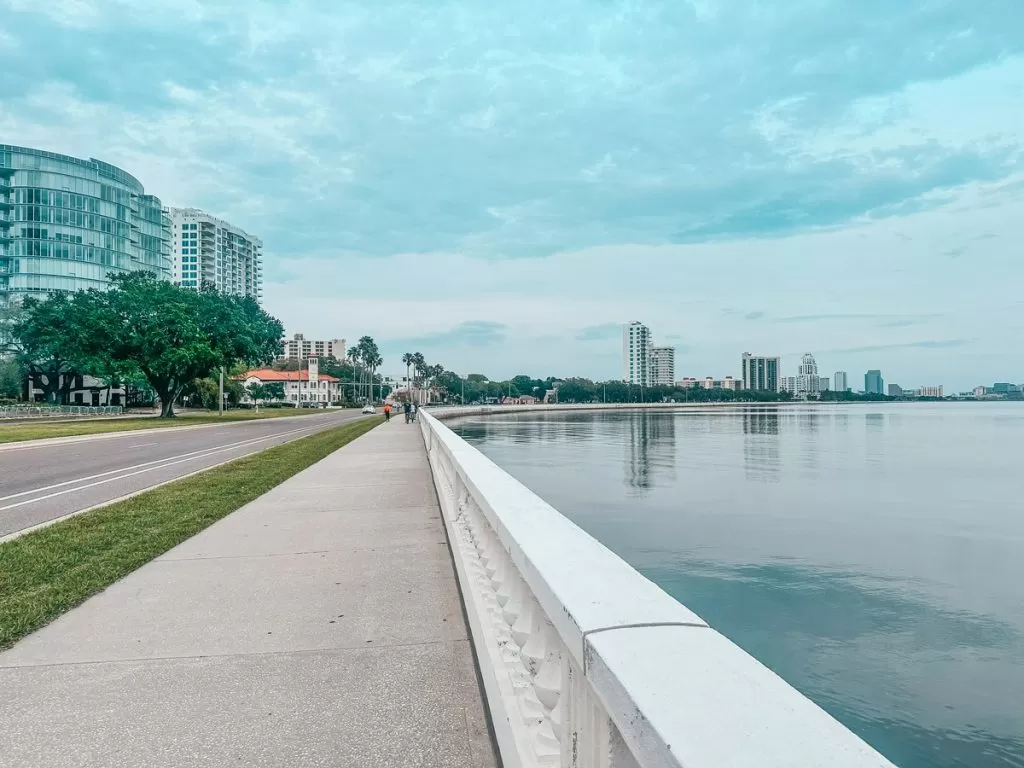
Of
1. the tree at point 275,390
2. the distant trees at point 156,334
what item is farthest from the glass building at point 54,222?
the distant trees at point 156,334

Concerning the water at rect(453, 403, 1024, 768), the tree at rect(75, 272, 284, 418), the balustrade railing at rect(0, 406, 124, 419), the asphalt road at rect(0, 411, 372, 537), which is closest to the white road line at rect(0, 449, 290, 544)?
the asphalt road at rect(0, 411, 372, 537)

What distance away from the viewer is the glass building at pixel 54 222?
387 feet

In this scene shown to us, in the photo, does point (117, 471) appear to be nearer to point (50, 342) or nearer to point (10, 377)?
point (50, 342)

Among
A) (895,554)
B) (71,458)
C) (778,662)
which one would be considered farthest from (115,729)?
(71,458)

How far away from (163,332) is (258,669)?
55757mm

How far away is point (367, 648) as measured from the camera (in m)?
4.96

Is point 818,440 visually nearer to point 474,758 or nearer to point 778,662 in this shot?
point 778,662

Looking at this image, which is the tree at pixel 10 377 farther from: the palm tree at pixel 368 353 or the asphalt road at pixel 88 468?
the palm tree at pixel 368 353

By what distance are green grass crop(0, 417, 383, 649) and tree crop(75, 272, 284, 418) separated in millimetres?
44300

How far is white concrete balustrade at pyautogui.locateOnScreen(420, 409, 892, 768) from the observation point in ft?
5.00

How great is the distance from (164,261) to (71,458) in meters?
139

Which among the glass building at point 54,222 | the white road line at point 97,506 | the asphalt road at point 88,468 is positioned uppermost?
the glass building at point 54,222

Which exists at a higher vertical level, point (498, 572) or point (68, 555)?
point (498, 572)

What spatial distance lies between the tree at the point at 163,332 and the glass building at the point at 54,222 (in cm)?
6475
